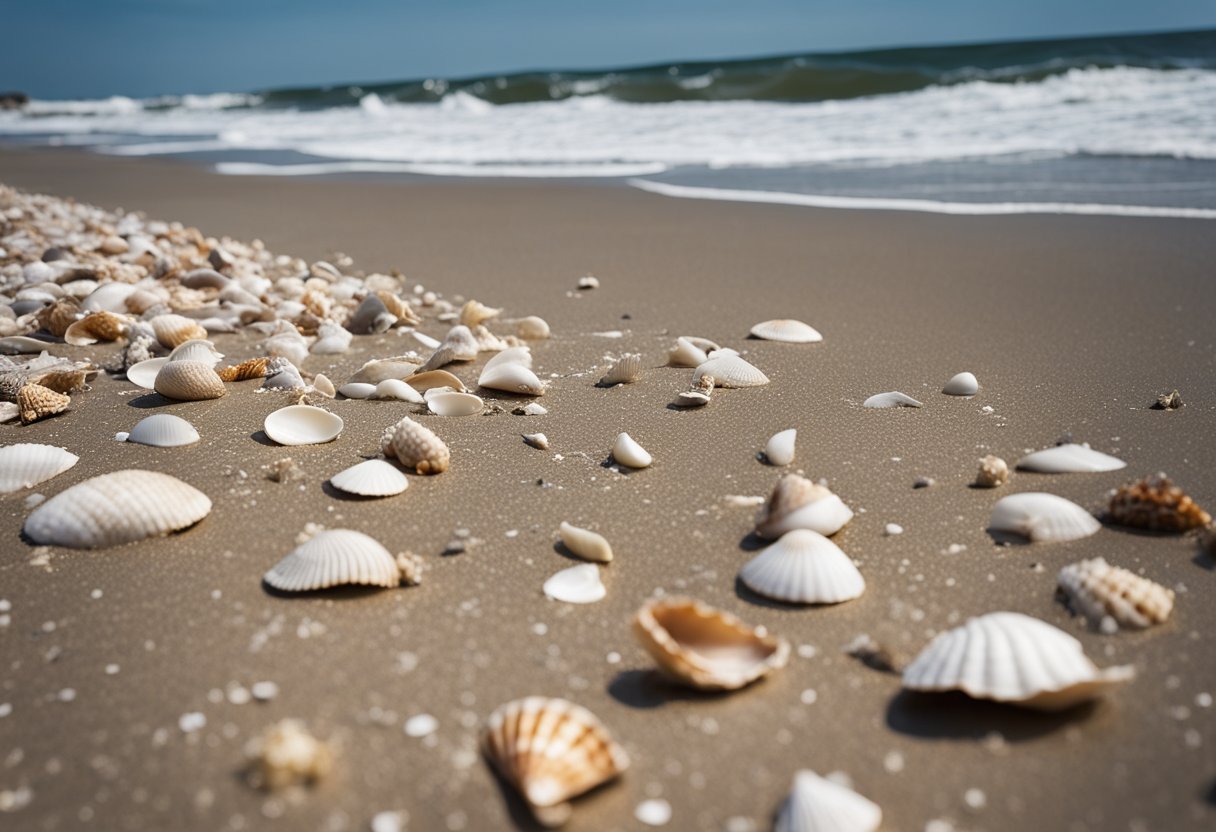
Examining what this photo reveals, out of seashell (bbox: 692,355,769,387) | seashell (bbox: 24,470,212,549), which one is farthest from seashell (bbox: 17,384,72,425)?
seashell (bbox: 692,355,769,387)

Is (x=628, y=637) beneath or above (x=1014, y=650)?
beneath

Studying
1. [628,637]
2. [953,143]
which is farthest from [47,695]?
[953,143]

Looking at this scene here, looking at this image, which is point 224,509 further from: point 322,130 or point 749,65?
point 749,65

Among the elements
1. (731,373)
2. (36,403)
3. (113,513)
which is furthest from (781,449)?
(36,403)

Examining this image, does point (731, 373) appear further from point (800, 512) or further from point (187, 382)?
point (187, 382)

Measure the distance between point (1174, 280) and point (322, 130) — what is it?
1669 cm

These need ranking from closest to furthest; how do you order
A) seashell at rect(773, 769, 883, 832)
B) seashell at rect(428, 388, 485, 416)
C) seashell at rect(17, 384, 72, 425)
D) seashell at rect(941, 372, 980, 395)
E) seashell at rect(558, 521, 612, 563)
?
seashell at rect(773, 769, 883, 832) < seashell at rect(558, 521, 612, 563) < seashell at rect(17, 384, 72, 425) < seashell at rect(428, 388, 485, 416) < seashell at rect(941, 372, 980, 395)

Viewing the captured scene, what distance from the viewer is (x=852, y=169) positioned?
827cm

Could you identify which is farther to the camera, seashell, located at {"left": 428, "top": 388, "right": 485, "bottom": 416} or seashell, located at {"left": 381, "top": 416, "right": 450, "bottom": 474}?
seashell, located at {"left": 428, "top": 388, "right": 485, "bottom": 416}

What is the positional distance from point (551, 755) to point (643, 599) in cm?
Answer: 53

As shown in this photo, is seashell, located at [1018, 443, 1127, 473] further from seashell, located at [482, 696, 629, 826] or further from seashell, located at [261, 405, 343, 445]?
seashell, located at [261, 405, 343, 445]

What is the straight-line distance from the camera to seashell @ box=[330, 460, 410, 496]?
2035 millimetres

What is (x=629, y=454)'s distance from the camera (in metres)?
2.23

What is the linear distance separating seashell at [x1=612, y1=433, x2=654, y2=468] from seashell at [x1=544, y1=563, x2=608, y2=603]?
0.52 meters
